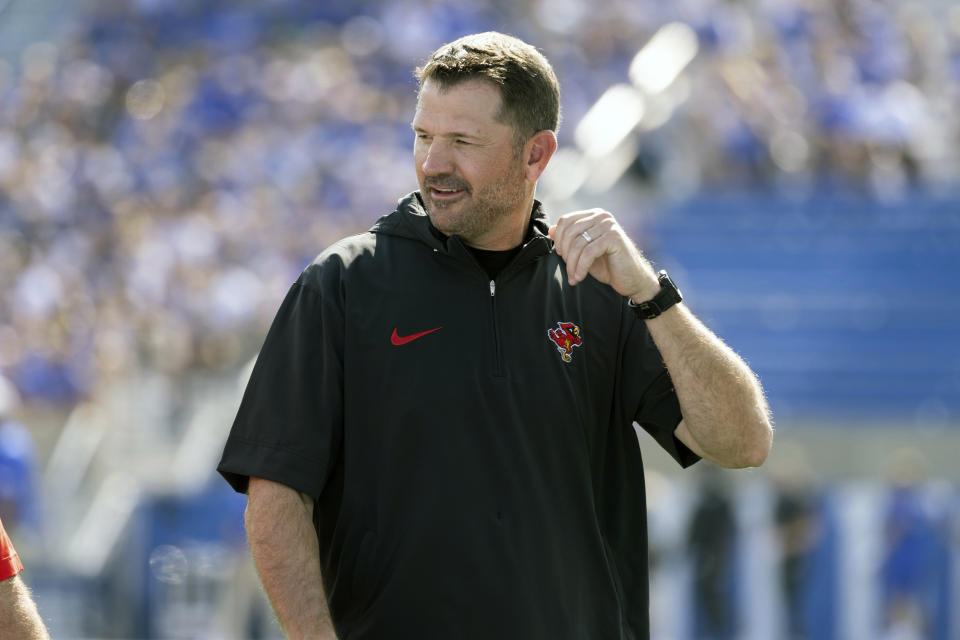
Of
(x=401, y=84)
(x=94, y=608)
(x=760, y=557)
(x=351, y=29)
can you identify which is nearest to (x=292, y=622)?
(x=760, y=557)

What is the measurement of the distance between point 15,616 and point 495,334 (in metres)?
0.98

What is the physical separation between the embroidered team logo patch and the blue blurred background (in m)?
6.90

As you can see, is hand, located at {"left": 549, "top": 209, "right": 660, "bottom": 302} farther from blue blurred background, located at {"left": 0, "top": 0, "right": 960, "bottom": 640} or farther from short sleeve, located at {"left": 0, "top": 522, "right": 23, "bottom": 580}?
blue blurred background, located at {"left": 0, "top": 0, "right": 960, "bottom": 640}

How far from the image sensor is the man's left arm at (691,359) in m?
2.78

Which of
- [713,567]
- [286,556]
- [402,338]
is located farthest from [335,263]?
[713,567]

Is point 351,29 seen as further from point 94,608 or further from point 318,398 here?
point 318,398

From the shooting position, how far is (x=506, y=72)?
2.76m

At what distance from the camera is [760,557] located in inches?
379

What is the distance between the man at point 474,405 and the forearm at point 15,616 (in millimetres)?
420

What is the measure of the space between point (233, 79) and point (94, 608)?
619 cm

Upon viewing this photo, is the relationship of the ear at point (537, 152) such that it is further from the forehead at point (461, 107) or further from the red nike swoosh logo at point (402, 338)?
the red nike swoosh logo at point (402, 338)

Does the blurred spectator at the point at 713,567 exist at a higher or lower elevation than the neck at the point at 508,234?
lower

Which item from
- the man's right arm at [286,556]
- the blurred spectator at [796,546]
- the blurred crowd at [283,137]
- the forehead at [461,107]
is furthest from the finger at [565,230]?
the blurred crowd at [283,137]

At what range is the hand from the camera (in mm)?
2725
